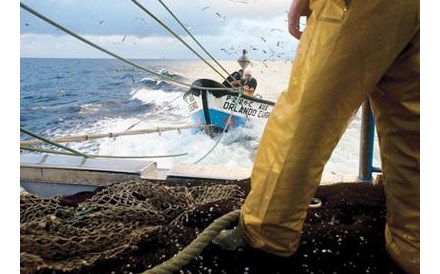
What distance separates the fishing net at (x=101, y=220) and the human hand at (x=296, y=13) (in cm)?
92

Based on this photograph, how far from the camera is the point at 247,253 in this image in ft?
4.52

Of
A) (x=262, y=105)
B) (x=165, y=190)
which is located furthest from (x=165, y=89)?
(x=165, y=190)

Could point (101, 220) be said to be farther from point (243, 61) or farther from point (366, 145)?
point (243, 61)

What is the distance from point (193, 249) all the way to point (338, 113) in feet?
2.13

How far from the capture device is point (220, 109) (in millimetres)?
13258

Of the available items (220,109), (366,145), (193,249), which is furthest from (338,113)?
(220,109)

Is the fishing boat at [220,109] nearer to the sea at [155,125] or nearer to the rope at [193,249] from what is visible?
the sea at [155,125]

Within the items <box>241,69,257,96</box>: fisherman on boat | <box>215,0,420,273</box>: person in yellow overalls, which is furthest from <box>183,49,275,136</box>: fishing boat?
<box>215,0,420,273</box>: person in yellow overalls

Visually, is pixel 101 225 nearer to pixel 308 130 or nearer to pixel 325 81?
pixel 308 130

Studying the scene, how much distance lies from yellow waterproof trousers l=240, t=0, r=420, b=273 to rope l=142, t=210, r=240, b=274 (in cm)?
12

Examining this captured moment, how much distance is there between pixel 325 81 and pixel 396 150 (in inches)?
14.3

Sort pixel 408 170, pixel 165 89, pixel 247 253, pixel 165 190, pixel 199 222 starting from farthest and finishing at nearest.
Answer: pixel 165 89, pixel 165 190, pixel 199 222, pixel 247 253, pixel 408 170

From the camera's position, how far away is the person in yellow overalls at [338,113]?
110 cm

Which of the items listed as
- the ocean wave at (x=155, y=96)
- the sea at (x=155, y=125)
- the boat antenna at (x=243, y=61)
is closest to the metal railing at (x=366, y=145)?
the sea at (x=155, y=125)
